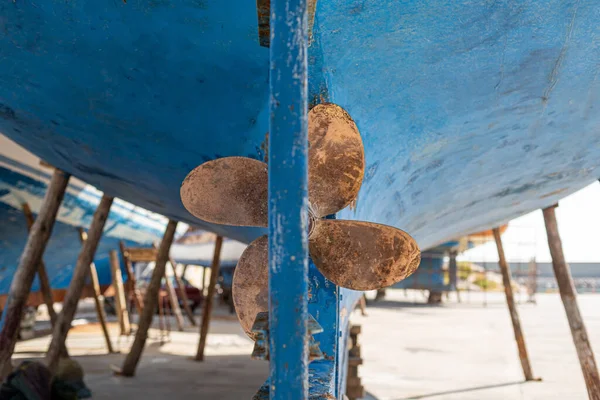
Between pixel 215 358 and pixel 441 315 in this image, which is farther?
pixel 441 315

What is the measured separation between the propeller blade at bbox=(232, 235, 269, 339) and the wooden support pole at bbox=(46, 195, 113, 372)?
3946mm

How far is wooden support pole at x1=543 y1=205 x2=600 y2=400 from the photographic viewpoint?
17.2ft

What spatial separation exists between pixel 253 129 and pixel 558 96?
6.11 ft

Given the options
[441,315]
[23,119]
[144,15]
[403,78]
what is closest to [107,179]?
[23,119]

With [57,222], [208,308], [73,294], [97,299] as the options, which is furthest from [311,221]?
[57,222]

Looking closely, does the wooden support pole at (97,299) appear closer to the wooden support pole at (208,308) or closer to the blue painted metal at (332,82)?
the wooden support pole at (208,308)

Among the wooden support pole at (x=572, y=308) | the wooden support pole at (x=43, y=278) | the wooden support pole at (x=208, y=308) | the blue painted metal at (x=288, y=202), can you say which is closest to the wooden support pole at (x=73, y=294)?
the wooden support pole at (x=43, y=278)

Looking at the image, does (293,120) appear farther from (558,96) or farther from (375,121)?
(558,96)

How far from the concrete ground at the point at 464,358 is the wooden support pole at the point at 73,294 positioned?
11.5 feet

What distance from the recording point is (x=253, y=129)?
2.66 meters

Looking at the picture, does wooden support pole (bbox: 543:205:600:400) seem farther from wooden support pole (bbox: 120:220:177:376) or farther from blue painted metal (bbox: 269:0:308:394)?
blue painted metal (bbox: 269:0:308:394)

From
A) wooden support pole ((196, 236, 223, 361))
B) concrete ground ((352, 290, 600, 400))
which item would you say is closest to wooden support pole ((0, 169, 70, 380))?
wooden support pole ((196, 236, 223, 361))

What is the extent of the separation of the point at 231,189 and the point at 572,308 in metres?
4.97

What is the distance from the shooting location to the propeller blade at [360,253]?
2.07m
